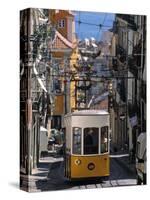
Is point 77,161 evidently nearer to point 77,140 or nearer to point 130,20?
point 77,140

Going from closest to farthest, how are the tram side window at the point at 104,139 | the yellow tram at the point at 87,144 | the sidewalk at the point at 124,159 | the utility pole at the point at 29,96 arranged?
the utility pole at the point at 29,96 → the yellow tram at the point at 87,144 → the tram side window at the point at 104,139 → the sidewalk at the point at 124,159

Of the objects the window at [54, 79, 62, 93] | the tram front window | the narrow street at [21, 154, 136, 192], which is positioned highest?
the window at [54, 79, 62, 93]

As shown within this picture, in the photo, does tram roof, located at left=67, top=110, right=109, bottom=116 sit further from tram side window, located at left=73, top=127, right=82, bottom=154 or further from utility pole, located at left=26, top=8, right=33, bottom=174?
utility pole, located at left=26, top=8, right=33, bottom=174

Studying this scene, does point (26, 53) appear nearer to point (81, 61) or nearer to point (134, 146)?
point (81, 61)

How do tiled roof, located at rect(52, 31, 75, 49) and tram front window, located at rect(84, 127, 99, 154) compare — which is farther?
tram front window, located at rect(84, 127, 99, 154)

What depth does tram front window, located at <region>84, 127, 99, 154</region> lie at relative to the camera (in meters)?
9.42

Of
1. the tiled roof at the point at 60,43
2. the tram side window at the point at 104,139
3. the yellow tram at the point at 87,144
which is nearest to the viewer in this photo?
the tiled roof at the point at 60,43

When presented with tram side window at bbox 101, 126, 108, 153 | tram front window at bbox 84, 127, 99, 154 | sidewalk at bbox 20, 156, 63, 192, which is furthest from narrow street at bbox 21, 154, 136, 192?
tram front window at bbox 84, 127, 99, 154

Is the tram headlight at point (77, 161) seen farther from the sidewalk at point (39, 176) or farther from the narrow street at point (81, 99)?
the sidewalk at point (39, 176)

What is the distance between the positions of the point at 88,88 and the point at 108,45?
65 centimetres

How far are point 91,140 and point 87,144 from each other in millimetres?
80

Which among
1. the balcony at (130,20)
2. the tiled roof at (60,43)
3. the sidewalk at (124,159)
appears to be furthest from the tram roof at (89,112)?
the balcony at (130,20)

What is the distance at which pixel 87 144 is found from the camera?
31.0 feet

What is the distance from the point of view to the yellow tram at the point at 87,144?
932 cm
